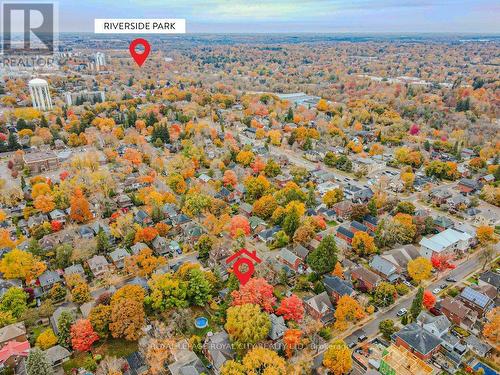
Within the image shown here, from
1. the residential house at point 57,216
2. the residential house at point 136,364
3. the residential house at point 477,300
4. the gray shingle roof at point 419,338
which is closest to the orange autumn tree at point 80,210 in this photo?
the residential house at point 57,216

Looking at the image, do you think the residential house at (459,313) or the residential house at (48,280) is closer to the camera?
the residential house at (459,313)

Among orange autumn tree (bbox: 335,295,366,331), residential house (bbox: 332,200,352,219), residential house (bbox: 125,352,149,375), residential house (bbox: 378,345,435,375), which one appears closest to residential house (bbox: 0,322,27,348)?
residential house (bbox: 125,352,149,375)

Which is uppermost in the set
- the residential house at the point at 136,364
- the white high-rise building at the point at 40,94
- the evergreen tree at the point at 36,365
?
the white high-rise building at the point at 40,94

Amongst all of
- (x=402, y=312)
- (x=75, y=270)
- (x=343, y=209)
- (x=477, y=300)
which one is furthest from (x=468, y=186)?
(x=75, y=270)

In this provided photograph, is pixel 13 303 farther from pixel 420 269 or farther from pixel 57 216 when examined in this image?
pixel 420 269

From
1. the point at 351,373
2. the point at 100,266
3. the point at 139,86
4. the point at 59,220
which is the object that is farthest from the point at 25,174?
the point at 139,86

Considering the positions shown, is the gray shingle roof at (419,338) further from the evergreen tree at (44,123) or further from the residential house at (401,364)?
the evergreen tree at (44,123)

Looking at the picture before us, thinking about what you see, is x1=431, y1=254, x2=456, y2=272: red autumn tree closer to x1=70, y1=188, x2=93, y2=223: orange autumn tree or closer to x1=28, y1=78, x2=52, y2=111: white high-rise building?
x1=70, y1=188, x2=93, y2=223: orange autumn tree
